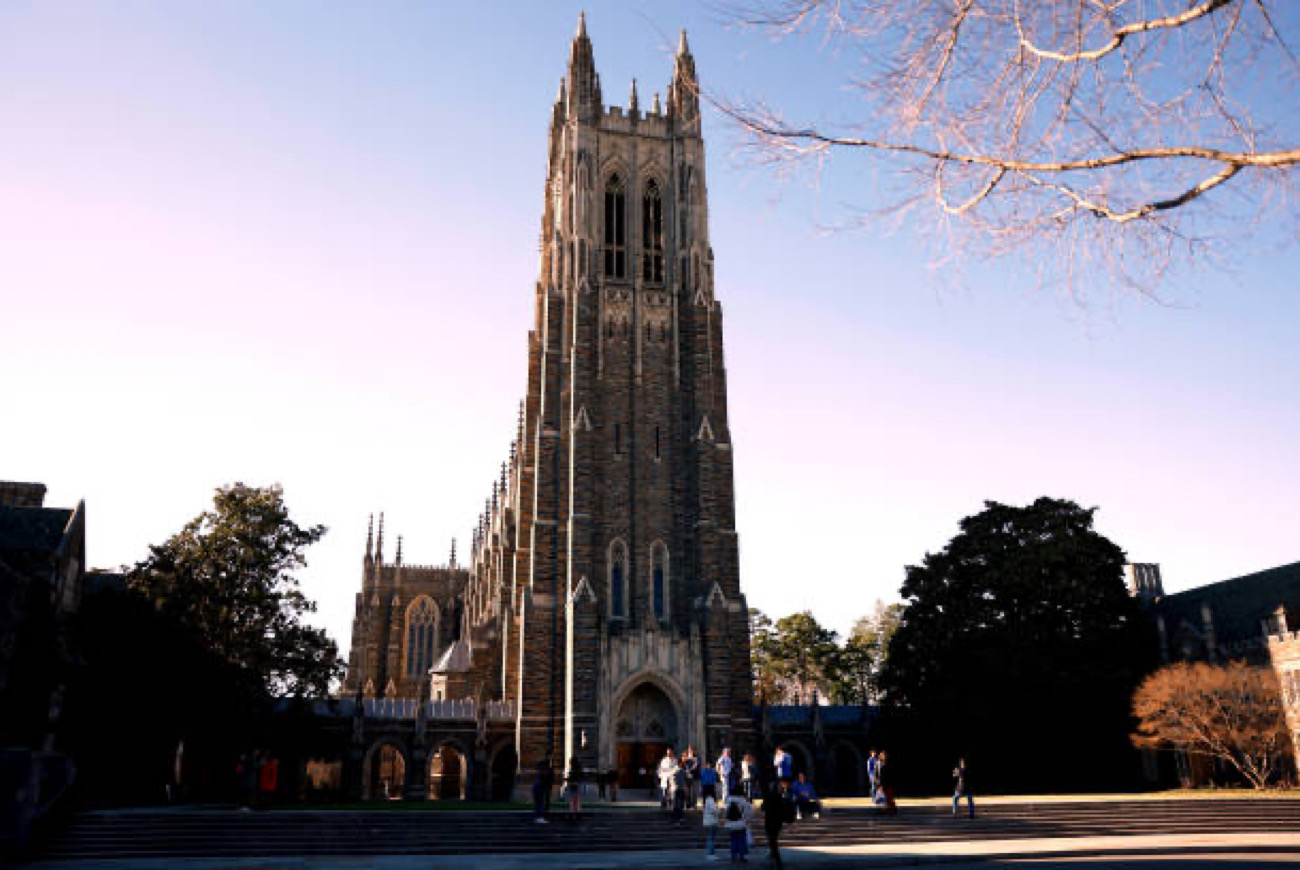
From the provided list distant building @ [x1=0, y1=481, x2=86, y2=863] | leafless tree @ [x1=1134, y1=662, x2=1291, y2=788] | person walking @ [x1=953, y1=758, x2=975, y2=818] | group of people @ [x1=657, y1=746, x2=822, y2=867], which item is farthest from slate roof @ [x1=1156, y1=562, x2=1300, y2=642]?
distant building @ [x1=0, y1=481, x2=86, y2=863]

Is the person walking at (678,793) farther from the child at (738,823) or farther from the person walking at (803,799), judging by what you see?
the child at (738,823)

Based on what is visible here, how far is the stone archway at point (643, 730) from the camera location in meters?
36.2

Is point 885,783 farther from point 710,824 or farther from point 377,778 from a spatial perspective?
point 377,778

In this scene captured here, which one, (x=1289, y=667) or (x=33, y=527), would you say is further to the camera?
(x=1289, y=667)

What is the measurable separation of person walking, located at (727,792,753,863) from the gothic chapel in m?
19.6

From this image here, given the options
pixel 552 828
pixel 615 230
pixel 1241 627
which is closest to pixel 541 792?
pixel 552 828

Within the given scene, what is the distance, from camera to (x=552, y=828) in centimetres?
1998

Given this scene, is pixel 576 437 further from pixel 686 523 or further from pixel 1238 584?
pixel 1238 584

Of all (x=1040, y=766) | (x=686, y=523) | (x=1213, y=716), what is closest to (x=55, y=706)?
(x=686, y=523)

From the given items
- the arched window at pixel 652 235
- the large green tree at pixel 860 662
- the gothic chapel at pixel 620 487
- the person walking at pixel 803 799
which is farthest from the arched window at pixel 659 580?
the large green tree at pixel 860 662

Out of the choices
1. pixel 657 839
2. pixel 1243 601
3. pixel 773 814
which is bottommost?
pixel 657 839

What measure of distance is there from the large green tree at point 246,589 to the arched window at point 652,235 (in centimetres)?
2087

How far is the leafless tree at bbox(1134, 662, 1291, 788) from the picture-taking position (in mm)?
29906

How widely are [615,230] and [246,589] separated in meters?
23.7
